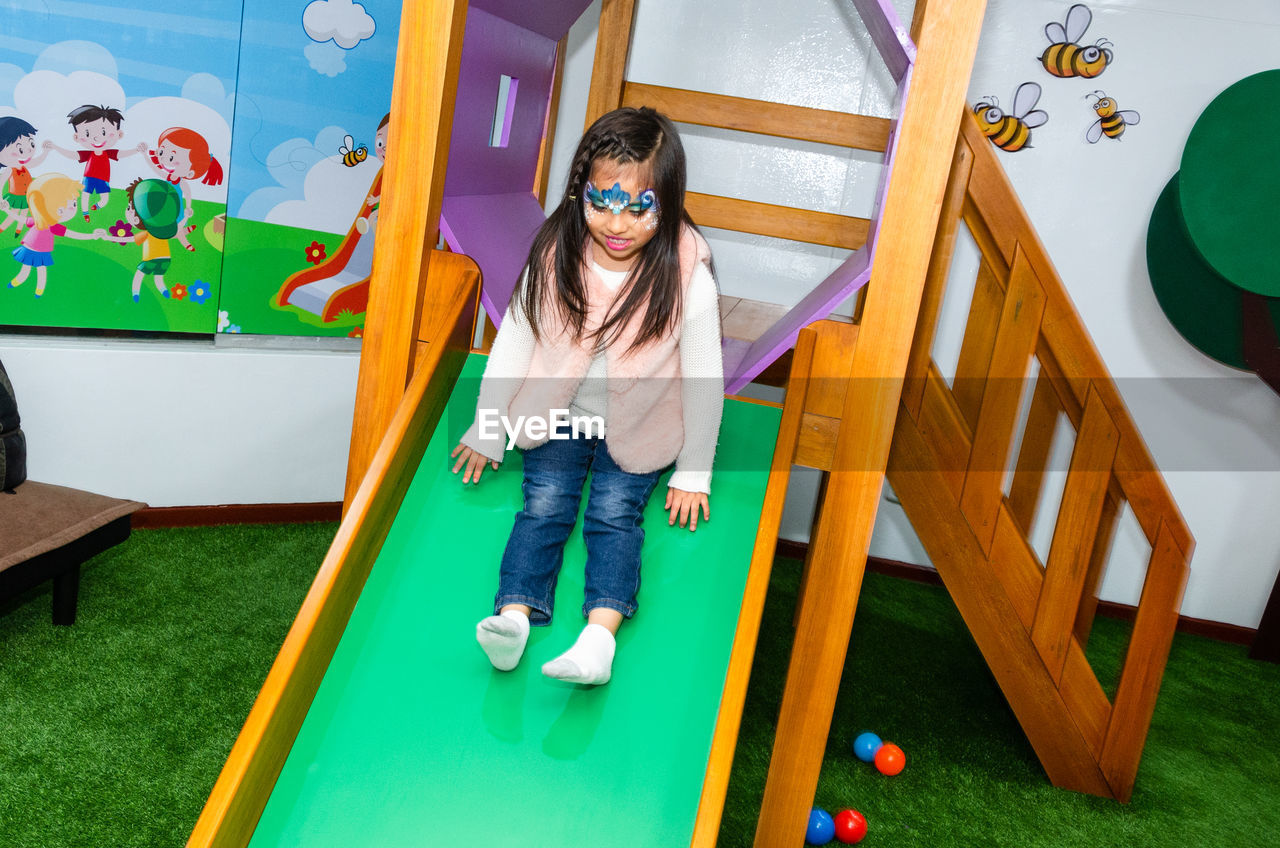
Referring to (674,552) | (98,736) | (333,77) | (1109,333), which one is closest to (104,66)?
(333,77)

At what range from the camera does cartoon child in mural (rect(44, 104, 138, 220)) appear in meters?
2.60

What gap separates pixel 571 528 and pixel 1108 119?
271 cm

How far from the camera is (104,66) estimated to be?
2584mm

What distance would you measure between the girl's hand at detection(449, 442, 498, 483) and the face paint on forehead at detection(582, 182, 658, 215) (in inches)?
20.5

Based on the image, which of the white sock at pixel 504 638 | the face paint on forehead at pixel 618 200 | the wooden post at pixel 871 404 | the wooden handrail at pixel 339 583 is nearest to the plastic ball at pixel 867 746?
the wooden post at pixel 871 404

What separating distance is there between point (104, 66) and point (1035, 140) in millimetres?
2946

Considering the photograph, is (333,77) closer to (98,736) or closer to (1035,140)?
(98,736)

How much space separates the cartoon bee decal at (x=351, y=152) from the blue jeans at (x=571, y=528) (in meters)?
1.65

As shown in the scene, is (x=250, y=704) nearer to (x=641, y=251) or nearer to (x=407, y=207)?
(x=407, y=207)

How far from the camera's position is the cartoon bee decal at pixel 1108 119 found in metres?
3.39

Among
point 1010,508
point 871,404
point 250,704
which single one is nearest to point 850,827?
point 1010,508

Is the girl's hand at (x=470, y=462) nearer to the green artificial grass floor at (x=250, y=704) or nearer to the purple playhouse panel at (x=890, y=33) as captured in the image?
the green artificial grass floor at (x=250, y=704)

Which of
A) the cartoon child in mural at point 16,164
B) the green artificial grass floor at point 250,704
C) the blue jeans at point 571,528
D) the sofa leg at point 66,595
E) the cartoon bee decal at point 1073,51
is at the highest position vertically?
the cartoon bee decal at point 1073,51

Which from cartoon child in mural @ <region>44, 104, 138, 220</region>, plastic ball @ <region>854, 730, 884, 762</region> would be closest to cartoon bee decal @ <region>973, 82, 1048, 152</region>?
plastic ball @ <region>854, 730, 884, 762</region>
